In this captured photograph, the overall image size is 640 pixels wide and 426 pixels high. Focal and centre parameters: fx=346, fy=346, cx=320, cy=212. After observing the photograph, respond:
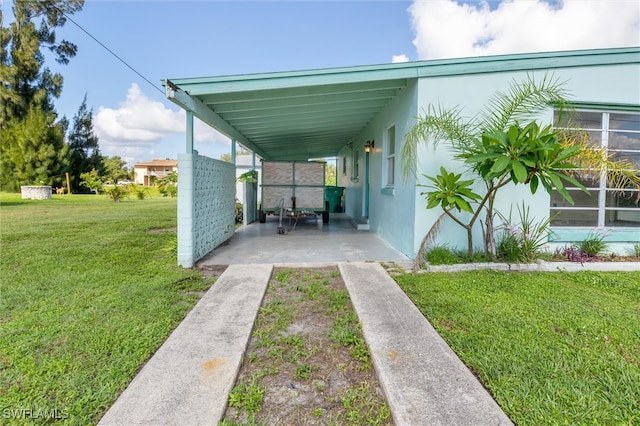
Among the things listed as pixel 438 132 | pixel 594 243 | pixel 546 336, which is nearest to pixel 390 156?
pixel 438 132

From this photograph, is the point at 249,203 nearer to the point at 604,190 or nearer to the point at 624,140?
the point at 604,190

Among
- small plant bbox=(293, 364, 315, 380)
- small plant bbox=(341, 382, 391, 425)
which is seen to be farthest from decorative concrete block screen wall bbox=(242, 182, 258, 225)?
small plant bbox=(341, 382, 391, 425)

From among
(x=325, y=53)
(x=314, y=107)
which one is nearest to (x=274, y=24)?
(x=325, y=53)

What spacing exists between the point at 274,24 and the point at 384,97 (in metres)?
7.25

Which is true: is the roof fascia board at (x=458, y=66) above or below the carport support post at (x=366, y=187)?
above

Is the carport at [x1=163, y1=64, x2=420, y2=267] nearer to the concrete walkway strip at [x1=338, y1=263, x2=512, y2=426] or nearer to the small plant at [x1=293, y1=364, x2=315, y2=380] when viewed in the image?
the concrete walkway strip at [x1=338, y1=263, x2=512, y2=426]

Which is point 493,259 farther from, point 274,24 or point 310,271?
point 274,24

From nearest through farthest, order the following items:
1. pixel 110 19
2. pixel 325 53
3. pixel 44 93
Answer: pixel 110 19, pixel 325 53, pixel 44 93

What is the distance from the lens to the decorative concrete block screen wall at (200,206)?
195 inches

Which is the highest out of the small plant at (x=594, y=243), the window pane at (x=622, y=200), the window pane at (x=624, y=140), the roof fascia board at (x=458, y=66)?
the roof fascia board at (x=458, y=66)

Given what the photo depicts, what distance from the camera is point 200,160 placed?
17.5ft

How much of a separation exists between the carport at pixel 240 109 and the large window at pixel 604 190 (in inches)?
119

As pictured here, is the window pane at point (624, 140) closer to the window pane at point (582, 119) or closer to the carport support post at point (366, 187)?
the window pane at point (582, 119)

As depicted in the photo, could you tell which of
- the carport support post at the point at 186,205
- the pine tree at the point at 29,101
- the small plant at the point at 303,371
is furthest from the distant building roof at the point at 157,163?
the small plant at the point at 303,371
